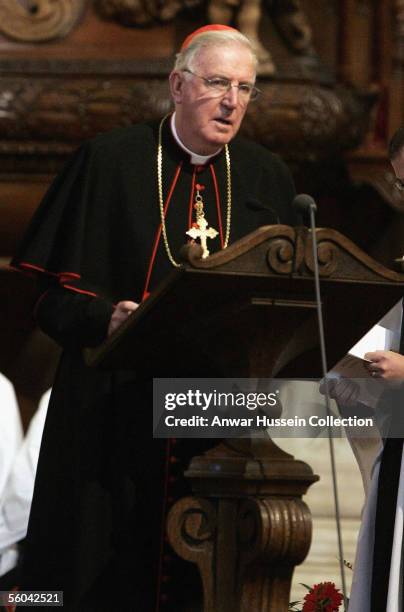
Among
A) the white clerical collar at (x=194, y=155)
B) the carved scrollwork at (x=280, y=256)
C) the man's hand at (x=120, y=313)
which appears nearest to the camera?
the carved scrollwork at (x=280, y=256)

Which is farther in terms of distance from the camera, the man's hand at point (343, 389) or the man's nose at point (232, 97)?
the man's nose at point (232, 97)

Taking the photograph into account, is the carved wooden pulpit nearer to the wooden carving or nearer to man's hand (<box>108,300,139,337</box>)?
man's hand (<box>108,300,139,337</box>)

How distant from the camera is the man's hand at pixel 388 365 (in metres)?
3.25

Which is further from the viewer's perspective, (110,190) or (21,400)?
(21,400)

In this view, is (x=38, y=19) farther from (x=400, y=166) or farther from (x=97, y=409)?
(x=400, y=166)

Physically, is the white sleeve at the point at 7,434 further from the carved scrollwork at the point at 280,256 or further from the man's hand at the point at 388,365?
the carved scrollwork at the point at 280,256

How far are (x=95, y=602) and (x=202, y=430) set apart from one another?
68 centimetres

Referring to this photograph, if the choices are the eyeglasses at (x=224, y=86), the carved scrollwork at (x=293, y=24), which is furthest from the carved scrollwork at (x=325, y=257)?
the carved scrollwork at (x=293, y=24)

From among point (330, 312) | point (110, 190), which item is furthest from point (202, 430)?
point (110, 190)

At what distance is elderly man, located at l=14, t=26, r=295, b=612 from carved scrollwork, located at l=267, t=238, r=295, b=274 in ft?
1.84

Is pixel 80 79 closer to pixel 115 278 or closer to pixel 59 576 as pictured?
pixel 115 278

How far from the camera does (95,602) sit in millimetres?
3619

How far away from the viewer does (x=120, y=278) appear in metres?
3.87

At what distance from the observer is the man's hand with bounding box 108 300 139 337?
135 inches
